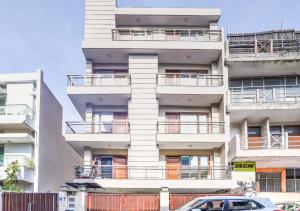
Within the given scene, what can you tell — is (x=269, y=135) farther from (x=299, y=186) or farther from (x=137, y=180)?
(x=137, y=180)

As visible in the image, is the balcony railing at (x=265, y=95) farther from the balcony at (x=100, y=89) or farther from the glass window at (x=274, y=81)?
the balcony at (x=100, y=89)

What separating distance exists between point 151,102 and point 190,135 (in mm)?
3082

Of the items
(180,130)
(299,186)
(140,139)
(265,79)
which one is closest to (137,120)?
(140,139)

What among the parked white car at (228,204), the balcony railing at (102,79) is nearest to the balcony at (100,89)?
the balcony railing at (102,79)

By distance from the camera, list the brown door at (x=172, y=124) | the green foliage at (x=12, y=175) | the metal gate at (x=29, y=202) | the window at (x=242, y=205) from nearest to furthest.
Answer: the window at (x=242, y=205) → the metal gate at (x=29, y=202) → the green foliage at (x=12, y=175) → the brown door at (x=172, y=124)

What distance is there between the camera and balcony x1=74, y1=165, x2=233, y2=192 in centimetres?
2227

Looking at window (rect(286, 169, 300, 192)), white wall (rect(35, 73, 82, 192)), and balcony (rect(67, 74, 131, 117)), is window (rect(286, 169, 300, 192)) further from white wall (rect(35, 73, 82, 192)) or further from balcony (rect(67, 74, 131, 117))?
white wall (rect(35, 73, 82, 192))

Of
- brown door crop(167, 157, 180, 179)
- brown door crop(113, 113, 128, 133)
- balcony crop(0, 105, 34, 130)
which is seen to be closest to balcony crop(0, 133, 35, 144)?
balcony crop(0, 105, 34, 130)

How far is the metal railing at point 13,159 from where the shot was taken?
24859mm

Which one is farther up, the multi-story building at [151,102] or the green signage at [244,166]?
the multi-story building at [151,102]

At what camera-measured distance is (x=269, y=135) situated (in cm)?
2305

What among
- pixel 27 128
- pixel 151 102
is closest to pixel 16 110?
pixel 27 128

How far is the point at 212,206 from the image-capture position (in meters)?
13.7

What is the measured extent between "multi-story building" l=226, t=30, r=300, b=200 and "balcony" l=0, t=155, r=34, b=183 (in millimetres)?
11712
